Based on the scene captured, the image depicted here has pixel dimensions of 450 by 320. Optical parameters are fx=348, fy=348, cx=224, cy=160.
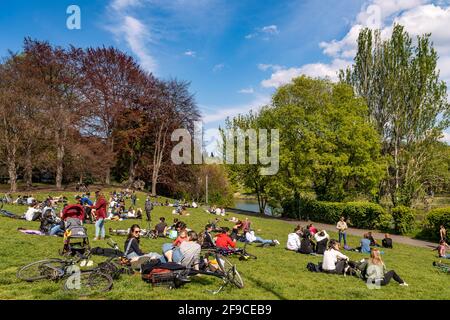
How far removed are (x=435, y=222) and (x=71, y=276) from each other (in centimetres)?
2603

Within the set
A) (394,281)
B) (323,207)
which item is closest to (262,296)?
(394,281)

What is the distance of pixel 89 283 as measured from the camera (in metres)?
8.05

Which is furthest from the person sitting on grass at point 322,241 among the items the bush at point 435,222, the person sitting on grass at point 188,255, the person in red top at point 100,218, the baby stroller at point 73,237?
the bush at point 435,222

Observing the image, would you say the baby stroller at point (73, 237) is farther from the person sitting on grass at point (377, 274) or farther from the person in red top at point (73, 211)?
the person sitting on grass at point (377, 274)

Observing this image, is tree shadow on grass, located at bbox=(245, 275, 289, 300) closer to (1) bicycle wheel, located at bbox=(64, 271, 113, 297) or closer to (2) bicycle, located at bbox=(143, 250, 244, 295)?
(2) bicycle, located at bbox=(143, 250, 244, 295)

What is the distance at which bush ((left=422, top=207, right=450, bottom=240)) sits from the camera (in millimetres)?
24891

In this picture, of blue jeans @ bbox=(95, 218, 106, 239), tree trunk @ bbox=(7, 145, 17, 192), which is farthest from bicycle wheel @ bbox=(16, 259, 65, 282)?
tree trunk @ bbox=(7, 145, 17, 192)

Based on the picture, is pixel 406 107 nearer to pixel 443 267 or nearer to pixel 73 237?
pixel 443 267

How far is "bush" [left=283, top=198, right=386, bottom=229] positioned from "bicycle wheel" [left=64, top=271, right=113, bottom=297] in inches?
1079

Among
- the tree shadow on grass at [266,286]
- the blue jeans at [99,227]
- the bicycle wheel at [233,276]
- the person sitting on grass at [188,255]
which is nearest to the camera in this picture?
the tree shadow on grass at [266,286]

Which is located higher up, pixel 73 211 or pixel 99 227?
pixel 73 211

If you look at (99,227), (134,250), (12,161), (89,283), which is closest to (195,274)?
(89,283)

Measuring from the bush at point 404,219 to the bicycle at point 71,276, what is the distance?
26.4 meters

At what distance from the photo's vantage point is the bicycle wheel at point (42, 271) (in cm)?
854
